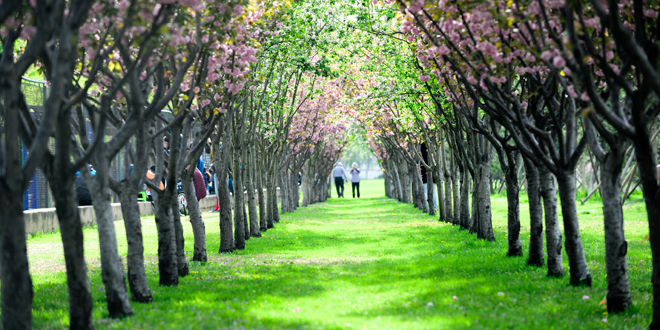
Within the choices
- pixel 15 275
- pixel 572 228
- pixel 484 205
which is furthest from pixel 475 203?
pixel 15 275

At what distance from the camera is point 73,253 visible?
23.3ft

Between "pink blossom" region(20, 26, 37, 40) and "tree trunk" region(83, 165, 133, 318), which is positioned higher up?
"pink blossom" region(20, 26, 37, 40)

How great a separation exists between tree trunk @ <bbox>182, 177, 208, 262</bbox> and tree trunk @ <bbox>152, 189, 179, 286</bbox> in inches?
105

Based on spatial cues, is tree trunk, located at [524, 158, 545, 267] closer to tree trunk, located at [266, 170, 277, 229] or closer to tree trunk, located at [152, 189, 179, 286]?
tree trunk, located at [152, 189, 179, 286]

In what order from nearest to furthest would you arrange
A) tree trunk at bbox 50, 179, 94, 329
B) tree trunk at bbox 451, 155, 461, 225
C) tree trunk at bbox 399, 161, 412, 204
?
tree trunk at bbox 50, 179, 94, 329
tree trunk at bbox 451, 155, 461, 225
tree trunk at bbox 399, 161, 412, 204

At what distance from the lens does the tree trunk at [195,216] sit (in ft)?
43.7

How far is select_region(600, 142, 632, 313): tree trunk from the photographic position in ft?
25.7

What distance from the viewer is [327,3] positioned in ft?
57.1

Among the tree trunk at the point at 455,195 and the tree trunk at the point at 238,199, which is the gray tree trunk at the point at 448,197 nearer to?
the tree trunk at the point at 455,195

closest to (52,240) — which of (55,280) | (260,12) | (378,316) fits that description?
(55,280)

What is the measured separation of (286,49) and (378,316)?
880 centimetres

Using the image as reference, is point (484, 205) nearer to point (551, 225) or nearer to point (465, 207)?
point (465, 207)

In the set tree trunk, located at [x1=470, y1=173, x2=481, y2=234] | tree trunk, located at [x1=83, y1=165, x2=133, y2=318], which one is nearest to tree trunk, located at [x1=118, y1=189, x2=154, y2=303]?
tree trunk, located at [x1=83, y1=165, x2=133, y2=318]

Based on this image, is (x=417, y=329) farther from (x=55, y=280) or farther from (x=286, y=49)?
(x=286, y=49)
